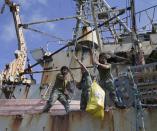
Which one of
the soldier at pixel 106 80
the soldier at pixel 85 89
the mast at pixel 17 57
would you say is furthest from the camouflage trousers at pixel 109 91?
the mast at pixel 17 57

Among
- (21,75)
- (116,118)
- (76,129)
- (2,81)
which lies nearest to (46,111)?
(76,129)

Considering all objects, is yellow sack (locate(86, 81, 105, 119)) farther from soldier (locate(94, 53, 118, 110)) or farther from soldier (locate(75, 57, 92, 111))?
soldier (locate(75, 57, 92, 111))

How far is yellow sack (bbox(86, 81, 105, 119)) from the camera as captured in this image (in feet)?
29.5

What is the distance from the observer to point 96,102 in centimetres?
898

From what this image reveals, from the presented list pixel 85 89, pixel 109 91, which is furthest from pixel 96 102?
pixel 85 89

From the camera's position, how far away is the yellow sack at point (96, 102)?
900cm

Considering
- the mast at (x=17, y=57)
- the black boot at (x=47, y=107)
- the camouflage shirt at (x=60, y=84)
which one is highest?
the mast at (x=17, y=57)

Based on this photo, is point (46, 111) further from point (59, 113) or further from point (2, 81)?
point (2, 81)

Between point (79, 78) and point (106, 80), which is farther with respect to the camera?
point (79, 78)

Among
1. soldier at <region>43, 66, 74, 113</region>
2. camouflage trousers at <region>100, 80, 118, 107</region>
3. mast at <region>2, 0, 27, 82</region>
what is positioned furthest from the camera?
mast at <region>2, 0, 27, 82</region>

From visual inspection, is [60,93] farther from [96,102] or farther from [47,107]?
[96,102]

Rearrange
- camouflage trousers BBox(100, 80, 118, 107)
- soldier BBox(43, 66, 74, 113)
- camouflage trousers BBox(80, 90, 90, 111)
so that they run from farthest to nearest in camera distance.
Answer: soldier BBox(43, 66, 74, 113), camouflage trousers BBox(80, 90, 90, 111), camouflage trousers BBox(100, 80, 118, 107)

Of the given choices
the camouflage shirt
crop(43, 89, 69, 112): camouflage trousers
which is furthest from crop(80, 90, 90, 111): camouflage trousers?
the camouflage shirt

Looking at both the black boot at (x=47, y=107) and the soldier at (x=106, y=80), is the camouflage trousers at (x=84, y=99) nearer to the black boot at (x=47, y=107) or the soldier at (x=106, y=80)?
the soldier at (x=106, y=80)
